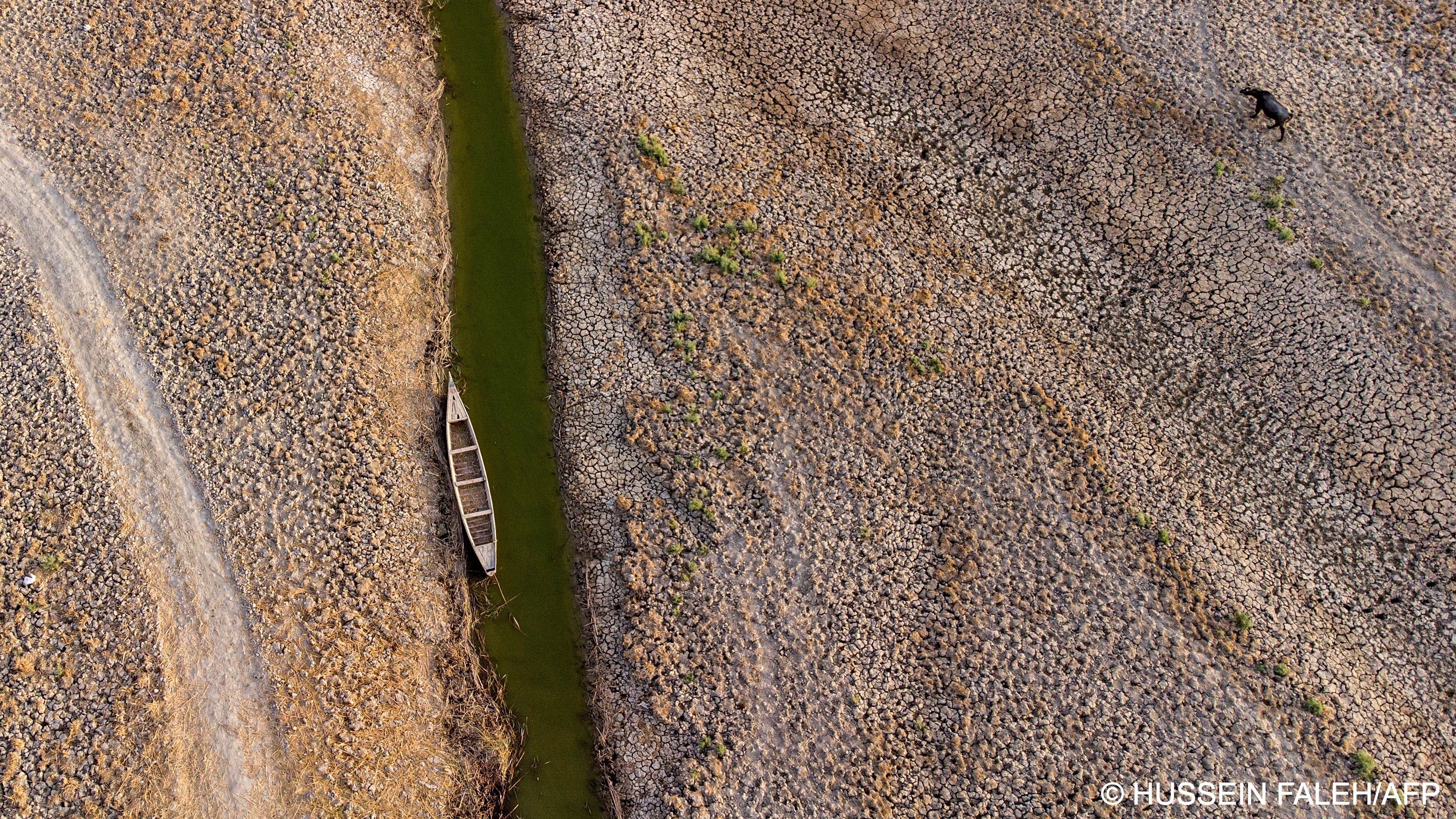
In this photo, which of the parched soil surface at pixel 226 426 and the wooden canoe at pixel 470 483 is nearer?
the parched soil surface at pixel 226 426

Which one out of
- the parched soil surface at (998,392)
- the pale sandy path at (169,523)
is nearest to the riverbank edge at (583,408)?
the parched soil surface at (998,392)

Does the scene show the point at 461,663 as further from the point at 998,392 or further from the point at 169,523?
the point at 998,392

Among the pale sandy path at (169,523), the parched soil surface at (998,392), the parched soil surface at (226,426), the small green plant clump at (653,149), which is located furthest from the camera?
the small green plant clump at (653,149)

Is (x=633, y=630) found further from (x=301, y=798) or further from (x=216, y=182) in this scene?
(x=216, y=182)

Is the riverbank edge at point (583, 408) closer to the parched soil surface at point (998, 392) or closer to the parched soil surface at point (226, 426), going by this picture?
the parched soil surface at point (998, 392)

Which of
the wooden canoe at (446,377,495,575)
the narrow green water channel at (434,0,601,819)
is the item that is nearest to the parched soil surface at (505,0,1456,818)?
the narrow green water channel at (434,0,601,819)

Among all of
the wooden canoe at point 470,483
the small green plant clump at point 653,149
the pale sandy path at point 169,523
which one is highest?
the small green plant clump at point 653,149
